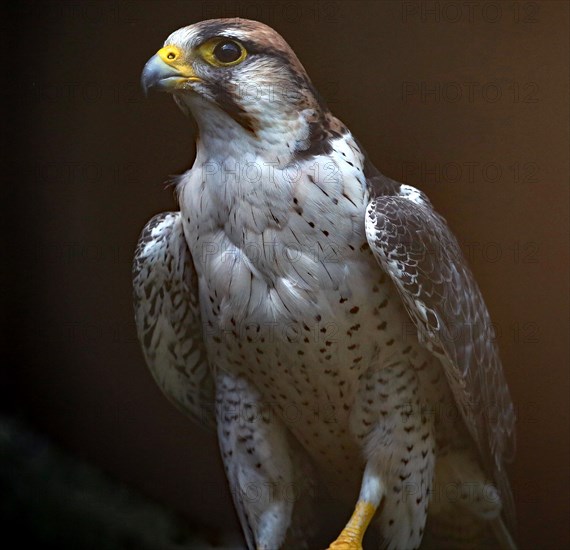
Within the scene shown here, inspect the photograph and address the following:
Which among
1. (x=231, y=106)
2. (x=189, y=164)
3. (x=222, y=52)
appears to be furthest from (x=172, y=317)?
(x=222, y=52)

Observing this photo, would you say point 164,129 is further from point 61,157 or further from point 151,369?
point 151,369

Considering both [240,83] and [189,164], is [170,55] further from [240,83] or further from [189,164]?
[189,164]

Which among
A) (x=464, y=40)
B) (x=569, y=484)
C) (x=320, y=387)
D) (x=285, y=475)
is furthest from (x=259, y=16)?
(x=569, y=484)

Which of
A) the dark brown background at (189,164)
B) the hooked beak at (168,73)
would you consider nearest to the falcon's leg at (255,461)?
the dark brown background at (189,164)

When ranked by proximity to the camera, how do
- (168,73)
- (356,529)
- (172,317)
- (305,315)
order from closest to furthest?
1. (168,73)
2. (305,315)
3. (356,529)
4. (172,317)

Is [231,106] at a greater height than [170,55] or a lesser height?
lesser

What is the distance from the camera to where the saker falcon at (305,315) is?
1977 mm

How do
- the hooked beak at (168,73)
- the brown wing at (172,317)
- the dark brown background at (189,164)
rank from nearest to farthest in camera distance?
the hooked beak at (168,73), the brown wing at (172,317), the dark brown background at (189,164)

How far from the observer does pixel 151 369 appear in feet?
7.80

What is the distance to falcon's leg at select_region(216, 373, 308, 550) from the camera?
7.28 feet

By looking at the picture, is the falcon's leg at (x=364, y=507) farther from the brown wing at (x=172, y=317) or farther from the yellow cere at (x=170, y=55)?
the yellow cere at (x=170, y=55)

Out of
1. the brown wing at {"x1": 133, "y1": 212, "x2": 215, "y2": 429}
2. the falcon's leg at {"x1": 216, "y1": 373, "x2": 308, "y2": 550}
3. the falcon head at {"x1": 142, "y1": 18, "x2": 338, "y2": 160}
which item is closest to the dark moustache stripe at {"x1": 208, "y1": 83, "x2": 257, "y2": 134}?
the falcon head at {"x1": 142, "y1": 18, "x2": 338, "y2": 160}

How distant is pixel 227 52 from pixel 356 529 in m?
1.21

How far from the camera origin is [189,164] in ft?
7.60
